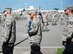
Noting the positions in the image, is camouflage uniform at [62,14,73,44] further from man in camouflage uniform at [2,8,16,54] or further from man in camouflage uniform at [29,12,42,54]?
man in camouflage uniform at [2,8,16,54]

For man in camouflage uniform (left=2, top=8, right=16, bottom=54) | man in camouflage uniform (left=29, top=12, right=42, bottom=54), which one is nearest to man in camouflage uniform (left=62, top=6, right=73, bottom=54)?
man in camouflage uniform (left=29, top=12, right=42, bottom=54)

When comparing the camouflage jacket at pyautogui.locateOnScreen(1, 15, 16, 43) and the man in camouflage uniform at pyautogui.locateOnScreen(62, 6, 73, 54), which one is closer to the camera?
the camouflage jacket at pyautogui.locateOnScreen(1, 15, 16, 43)

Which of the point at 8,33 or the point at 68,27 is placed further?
the point at 68,27

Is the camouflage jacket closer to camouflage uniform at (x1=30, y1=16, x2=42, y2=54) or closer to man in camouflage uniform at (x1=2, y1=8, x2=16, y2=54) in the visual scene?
man in camouflage uniform at (x1=2, y1=8, x2=16, y2=54)

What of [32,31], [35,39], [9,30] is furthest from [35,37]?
[9,30]

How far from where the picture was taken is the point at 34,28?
12.5 metres

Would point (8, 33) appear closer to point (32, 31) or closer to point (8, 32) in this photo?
point (8, 32)

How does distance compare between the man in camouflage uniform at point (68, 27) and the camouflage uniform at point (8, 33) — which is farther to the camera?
the man in camouflage uniform at point (68, 27)

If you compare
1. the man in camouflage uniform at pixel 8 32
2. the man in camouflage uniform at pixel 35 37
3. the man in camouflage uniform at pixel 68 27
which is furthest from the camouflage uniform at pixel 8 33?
the man in camouflage uniform at pixel 68 27

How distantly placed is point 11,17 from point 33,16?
755 millimetres

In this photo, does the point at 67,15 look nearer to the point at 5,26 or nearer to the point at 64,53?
the point at 64,53

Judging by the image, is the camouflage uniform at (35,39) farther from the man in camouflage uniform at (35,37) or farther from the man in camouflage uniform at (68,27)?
the man in camouflage uniform at (68,27)

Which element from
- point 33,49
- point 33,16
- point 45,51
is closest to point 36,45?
point 33,49

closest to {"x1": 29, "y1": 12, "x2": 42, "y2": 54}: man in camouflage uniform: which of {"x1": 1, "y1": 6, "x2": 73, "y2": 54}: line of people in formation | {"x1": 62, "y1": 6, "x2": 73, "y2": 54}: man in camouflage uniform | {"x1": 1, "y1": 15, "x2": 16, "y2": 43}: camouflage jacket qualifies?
{"x1": 1, "y1": 6, "x2": 73, "y2": 54}: line of people in formation
